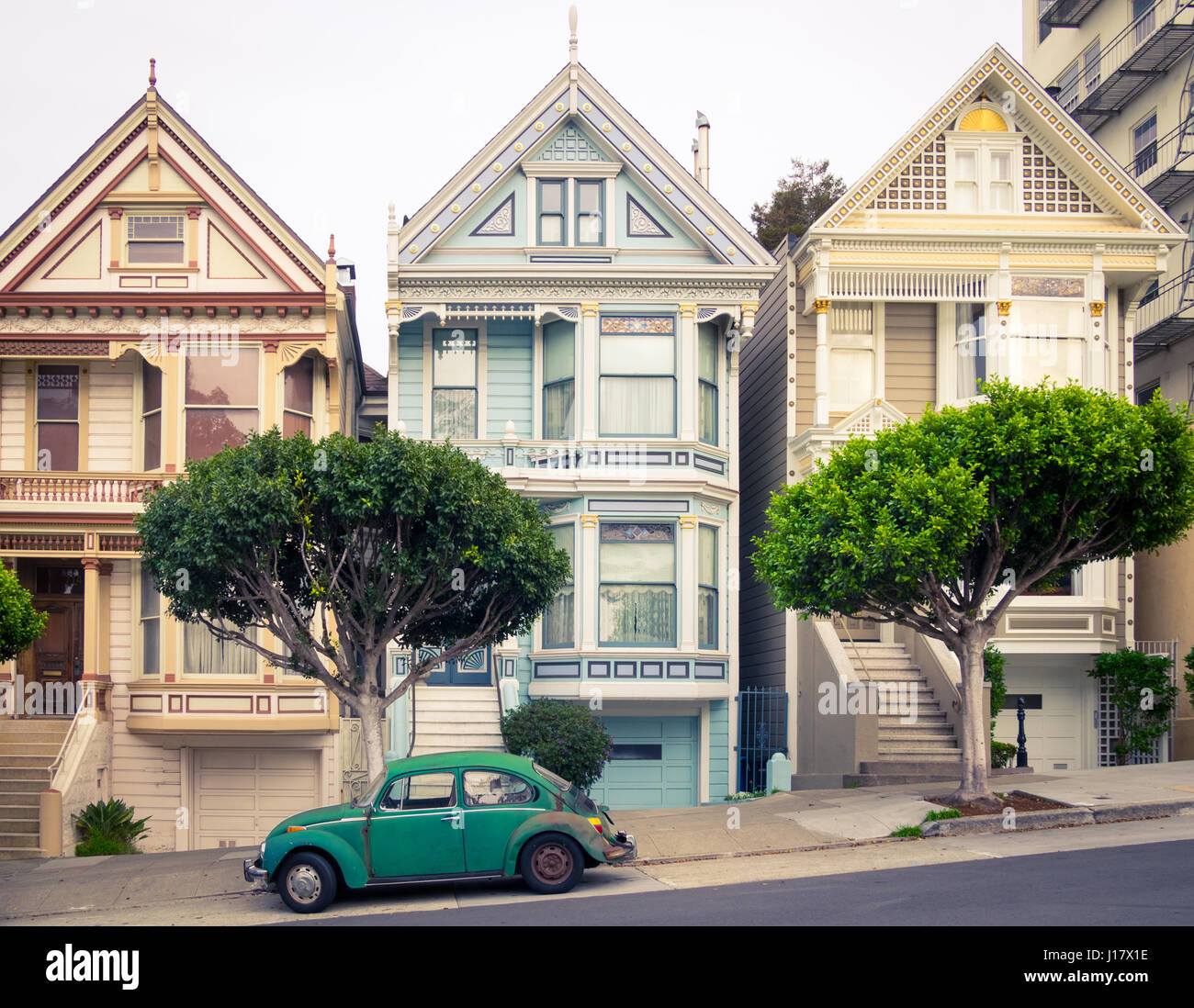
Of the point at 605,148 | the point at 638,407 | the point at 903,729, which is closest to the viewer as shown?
the point at 903,729

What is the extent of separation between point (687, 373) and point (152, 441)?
9391mm

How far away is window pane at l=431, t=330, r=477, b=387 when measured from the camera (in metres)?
24.1

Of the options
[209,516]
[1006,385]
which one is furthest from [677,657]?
[209,516]

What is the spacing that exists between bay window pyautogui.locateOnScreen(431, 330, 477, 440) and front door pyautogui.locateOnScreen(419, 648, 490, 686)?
13.1ft

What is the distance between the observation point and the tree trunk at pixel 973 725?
17.4 m

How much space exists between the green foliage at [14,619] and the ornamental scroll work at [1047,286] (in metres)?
17.4

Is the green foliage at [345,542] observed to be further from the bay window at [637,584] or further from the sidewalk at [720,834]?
the bay window at [637,584]

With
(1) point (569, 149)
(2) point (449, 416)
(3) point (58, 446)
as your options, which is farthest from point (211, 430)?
(1) point (569, 149)

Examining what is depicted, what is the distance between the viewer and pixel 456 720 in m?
22.3

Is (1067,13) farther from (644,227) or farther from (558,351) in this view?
(558,351)

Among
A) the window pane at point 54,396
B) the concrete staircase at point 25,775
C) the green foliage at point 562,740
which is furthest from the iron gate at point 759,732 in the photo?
the window pane at point 54,396

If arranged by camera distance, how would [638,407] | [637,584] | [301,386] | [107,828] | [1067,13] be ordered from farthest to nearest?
[1067,13], [301,386], [638,407], [637,584], [107,828]

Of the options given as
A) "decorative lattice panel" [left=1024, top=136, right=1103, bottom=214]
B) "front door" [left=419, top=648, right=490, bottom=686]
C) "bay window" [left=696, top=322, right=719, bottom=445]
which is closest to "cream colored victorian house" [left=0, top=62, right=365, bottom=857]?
"front door" [left=419, top=648, right=490, bottom=686]

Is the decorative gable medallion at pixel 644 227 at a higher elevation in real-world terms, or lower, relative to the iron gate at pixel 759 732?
higher
